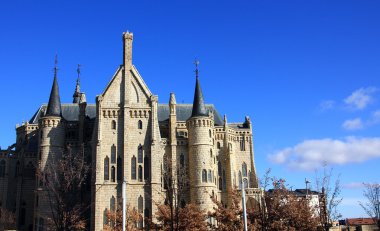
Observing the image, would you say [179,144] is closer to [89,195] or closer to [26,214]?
[89,195]

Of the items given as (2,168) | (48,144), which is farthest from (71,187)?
(2,168)

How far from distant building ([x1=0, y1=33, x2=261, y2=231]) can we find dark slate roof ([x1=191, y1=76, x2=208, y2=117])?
0.50 feet

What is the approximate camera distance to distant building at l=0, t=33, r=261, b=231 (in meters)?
61.2

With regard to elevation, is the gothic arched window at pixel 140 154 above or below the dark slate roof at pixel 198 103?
below

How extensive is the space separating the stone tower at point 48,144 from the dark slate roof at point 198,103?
19.5 m

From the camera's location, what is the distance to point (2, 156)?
7131 centimetres

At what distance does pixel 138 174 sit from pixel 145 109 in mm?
9146

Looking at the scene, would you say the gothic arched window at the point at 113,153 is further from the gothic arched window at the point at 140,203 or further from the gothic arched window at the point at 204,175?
the gothic arched window at the point at 204,175

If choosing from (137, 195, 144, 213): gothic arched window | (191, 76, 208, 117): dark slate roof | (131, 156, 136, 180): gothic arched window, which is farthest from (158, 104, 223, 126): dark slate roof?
(137, 195, 144, 213): gothic arched window

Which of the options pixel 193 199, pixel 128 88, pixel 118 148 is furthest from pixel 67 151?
pixel 193 199

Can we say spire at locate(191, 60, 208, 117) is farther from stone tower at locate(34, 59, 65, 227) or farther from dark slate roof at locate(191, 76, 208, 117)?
stone tower at locate(34, 59, 65, 227)

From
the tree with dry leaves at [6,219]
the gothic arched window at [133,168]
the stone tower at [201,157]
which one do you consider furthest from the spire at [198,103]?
the tree with dry leaves at [6,219]

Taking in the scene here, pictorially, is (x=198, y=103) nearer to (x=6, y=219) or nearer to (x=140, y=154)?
(x=140, y=154)

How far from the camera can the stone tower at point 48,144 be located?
62.1 metres
